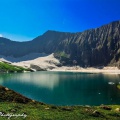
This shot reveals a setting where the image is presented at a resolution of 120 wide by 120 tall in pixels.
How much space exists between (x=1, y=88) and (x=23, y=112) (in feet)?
38.6

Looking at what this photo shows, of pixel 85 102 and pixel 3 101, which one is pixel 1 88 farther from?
pixel 85 102

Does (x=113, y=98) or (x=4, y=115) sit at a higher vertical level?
(x=4, y=115)

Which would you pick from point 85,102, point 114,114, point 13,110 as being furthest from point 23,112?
point 85,102

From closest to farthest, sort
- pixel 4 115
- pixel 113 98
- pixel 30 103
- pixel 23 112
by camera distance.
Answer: pixel 4 115, pixel 23 112, pixel 30 103, pixel 113 98

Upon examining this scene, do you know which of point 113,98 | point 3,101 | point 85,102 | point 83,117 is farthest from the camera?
point 113,98

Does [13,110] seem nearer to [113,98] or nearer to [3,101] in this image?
[3,101]

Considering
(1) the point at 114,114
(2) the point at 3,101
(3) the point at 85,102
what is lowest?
(3) the point at 85,102

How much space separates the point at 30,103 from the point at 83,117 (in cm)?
1183

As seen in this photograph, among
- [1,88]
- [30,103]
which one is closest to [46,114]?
[30,103]

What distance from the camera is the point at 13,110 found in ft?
106

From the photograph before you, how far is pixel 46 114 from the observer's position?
33062 millimetres

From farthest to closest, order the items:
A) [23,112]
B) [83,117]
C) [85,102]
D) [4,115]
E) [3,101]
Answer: [85,102] < [3,101] < [83,117] < [23,112] < [4,115]

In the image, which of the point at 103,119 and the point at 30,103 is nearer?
the point at 103,119

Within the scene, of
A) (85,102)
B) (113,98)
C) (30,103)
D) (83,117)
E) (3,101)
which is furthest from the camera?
(113,98)
